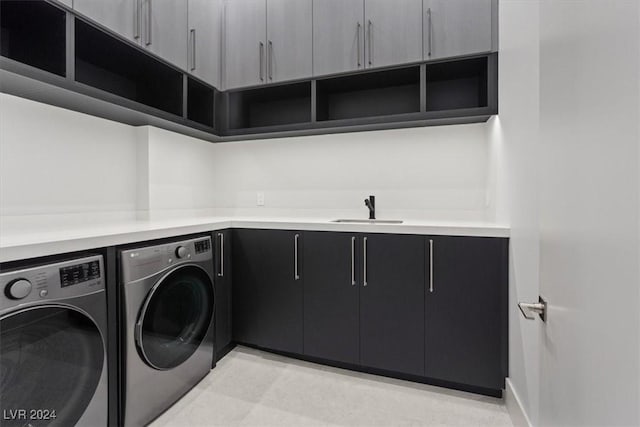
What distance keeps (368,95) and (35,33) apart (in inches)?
80.4

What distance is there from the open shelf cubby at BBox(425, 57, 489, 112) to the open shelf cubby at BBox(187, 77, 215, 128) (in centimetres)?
167

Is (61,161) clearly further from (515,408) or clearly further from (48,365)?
(515,408)

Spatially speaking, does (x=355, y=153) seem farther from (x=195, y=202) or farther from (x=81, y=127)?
(x=81, y=127)

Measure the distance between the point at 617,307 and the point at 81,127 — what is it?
8.24ft

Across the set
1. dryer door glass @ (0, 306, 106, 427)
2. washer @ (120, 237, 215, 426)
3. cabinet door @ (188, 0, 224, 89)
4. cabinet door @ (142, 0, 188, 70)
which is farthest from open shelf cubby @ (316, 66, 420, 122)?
dryer door glass @ (0, 306, 106, 427)

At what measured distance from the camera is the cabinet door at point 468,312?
1.70 metres

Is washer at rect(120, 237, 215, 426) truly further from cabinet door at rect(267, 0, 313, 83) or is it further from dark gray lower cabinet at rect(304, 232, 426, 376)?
cabinet door at rect(267, 0, 313, 83)

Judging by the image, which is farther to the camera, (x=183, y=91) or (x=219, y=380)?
(x=183, y=91)

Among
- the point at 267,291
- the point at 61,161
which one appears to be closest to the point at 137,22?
the point at 61,161

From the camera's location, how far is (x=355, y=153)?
2.56m

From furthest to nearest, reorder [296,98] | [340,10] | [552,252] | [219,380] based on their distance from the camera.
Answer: [296,98] < [340,10] < [219,380] < [552,252]

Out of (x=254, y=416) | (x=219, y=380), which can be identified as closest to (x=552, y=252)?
(x=254, y=416)

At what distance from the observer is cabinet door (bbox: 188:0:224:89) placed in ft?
7.51

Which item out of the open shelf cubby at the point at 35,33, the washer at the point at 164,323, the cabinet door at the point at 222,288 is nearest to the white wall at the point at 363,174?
the cabinet door at the point at 222,288
